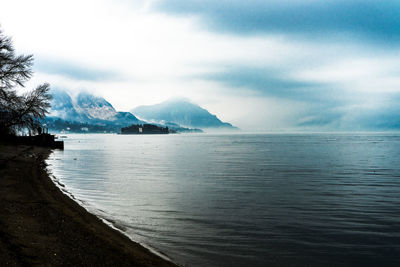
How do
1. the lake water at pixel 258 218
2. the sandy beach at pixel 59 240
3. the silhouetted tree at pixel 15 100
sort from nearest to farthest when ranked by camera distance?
the sandy beach at pixel 59 240
the lake water at pixel 258 218
the silhouetted tree at pixel 15 100

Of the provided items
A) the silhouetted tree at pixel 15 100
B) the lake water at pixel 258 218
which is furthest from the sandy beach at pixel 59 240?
the silhouetted tree at pixel 15 100

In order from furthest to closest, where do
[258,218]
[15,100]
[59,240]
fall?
1. [15,100]
2. [258,218]
3. [59,240]

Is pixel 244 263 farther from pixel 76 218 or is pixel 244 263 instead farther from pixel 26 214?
pixel 26 214

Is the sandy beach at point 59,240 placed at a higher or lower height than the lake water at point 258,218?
higher

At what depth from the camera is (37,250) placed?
864cm

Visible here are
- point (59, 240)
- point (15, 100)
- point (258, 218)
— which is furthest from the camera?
point (15, 100)

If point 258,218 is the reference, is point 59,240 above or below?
above

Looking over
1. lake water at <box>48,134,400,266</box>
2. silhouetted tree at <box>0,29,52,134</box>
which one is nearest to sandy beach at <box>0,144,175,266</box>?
lake water at <box>48,134,400,266</box>

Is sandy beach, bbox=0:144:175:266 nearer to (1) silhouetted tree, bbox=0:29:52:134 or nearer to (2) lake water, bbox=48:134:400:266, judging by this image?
(2) lake water, bbox=48:134:400:266

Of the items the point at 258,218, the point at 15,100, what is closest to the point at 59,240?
the point at 258,218

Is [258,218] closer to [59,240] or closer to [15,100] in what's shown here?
[59,240]

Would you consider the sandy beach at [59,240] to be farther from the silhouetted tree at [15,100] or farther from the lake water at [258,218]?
the silhouetted tree at [15,100]

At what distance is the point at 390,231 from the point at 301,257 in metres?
5.37

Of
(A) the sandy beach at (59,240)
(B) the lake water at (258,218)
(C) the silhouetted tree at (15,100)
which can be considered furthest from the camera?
(C) the silhouetted tree at (15,100)
